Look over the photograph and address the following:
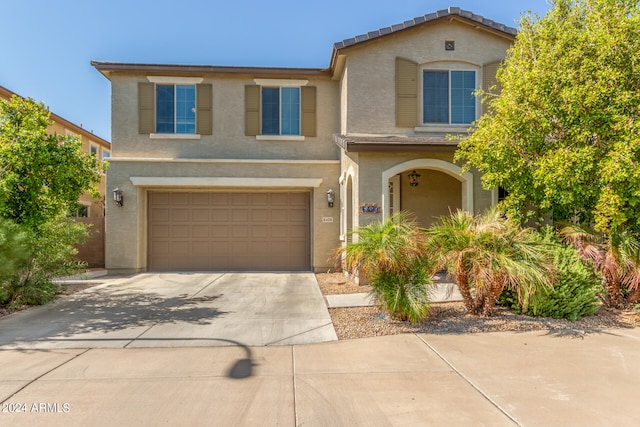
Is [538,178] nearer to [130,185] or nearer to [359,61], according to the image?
[359,61]

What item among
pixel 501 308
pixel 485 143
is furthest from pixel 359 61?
pixel 501 308

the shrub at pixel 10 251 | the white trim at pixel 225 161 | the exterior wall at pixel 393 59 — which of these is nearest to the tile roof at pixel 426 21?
the exterior wall at pixel 393 59

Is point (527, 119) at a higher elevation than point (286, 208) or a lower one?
higher

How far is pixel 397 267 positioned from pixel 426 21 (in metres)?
7.91

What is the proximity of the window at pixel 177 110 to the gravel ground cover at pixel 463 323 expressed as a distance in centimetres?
814

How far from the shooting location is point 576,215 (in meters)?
8.22

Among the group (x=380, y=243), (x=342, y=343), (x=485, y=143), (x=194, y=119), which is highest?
(x=194, y=119)

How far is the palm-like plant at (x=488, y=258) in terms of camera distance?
6059 millimetres

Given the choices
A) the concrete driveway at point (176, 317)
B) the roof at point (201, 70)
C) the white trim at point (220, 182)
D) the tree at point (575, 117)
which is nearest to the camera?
the concrete driveway at point (176, 317)

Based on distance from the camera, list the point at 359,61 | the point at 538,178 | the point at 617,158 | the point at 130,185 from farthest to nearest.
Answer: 1. the point at 130,185
2. the point at 359,61
3. the point at 538,178
4. the point at 617,158

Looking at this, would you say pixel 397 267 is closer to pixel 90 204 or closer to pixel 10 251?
pixel 10 251

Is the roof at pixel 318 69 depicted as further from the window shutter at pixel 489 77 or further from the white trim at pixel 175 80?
the window shutter at pixel 489 77

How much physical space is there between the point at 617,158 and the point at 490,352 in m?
3.73

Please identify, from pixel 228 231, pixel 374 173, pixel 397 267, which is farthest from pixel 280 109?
pixel 397 267
